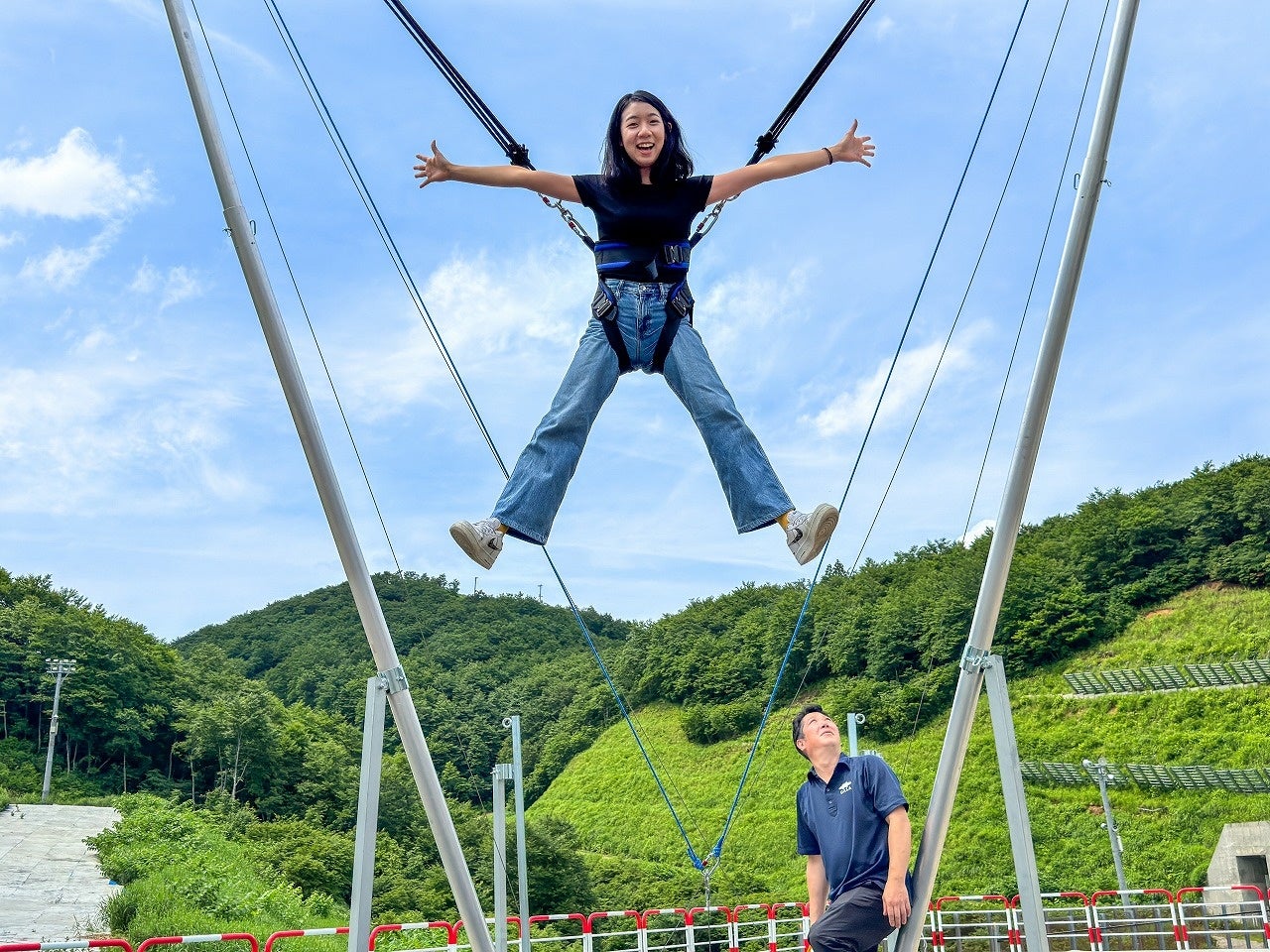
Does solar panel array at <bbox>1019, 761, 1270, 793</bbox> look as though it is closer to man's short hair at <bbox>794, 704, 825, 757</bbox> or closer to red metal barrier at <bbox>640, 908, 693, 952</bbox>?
red metal barrier at <bbox>640, 908, 693, 952</bbox>

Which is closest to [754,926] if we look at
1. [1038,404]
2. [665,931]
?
[665,931]

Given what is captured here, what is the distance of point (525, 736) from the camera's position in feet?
189

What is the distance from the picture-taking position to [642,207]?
425 centimetres

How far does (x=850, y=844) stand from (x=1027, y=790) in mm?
38009

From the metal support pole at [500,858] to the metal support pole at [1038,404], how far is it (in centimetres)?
507

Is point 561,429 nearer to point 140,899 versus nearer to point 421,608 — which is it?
point 140,899

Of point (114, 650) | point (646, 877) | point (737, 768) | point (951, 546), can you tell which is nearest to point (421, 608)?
point (114, 650)

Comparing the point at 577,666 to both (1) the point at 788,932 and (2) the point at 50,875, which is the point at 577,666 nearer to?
(2) the point at 50,875

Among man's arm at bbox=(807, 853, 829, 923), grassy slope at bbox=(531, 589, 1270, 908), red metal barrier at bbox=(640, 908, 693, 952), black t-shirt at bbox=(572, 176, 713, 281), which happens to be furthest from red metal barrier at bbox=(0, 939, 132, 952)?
grassy slope at bbox=(531, 589, 1270, 908)

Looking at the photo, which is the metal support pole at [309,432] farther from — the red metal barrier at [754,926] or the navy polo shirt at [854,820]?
the red metal barrier at [754,926]

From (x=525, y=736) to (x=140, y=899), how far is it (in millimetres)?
37301

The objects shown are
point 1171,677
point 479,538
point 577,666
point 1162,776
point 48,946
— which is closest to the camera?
point 479,538

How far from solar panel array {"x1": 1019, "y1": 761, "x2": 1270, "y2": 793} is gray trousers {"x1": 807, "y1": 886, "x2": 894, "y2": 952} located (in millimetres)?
30517

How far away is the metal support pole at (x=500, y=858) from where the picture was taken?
910 centimetres
